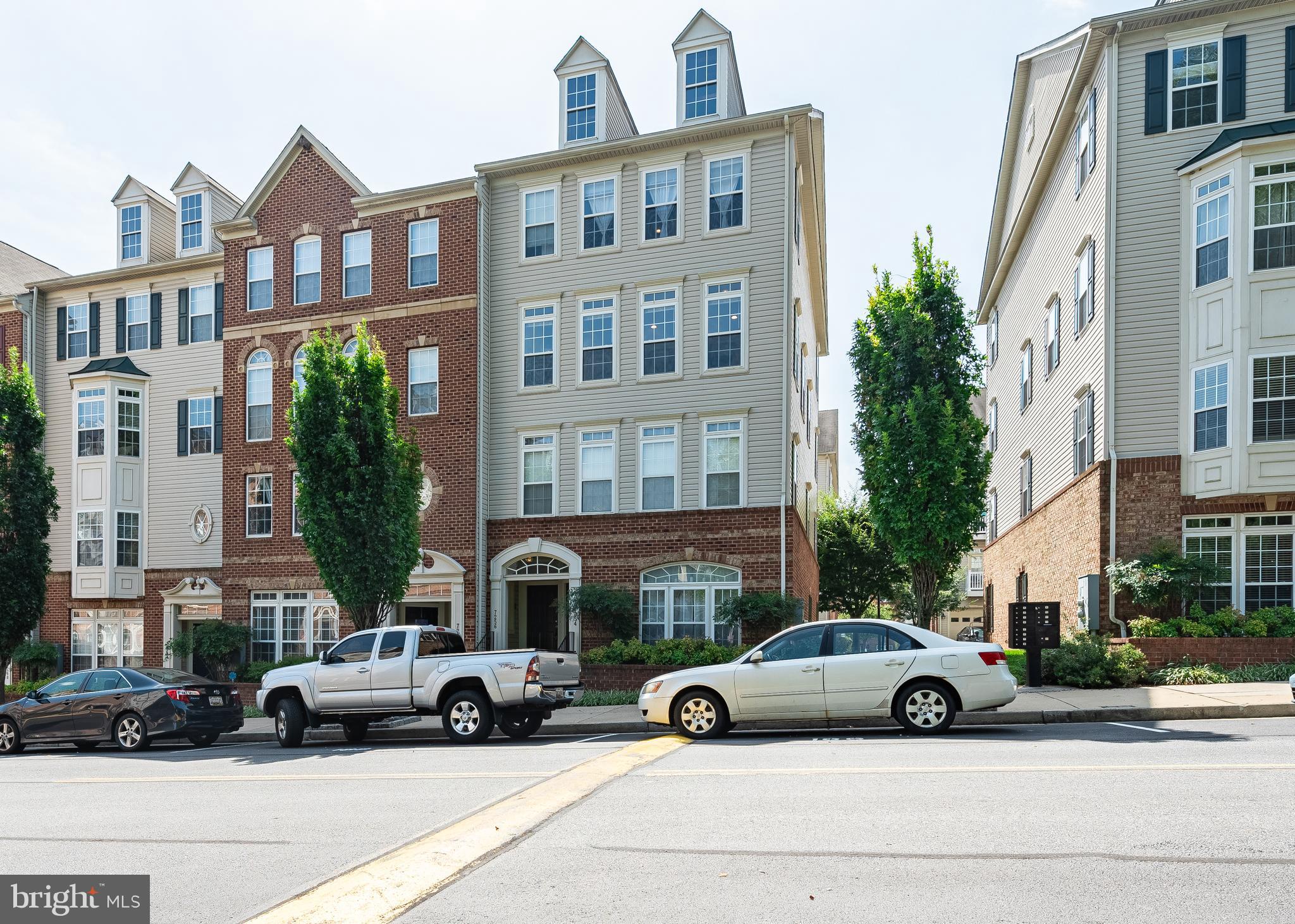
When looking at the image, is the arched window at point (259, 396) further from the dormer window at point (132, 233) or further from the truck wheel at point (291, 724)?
the truck wheel at point (291, 724)

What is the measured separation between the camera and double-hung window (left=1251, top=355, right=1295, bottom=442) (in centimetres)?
1858

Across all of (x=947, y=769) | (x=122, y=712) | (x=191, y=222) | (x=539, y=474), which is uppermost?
(x=191, y=222)

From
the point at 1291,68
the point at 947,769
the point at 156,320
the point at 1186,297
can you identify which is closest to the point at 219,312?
the point at 156,320

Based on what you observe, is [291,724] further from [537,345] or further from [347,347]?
[347,347]

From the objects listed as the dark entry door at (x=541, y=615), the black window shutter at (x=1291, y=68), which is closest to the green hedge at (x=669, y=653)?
the dark entry door at (x=541, y=615)

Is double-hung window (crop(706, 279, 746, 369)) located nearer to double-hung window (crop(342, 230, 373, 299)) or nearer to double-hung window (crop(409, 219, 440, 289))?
double-hung window (crop(409, 219, 440, 289))

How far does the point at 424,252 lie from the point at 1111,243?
15581 mm

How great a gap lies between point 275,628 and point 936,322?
17824 millimetres

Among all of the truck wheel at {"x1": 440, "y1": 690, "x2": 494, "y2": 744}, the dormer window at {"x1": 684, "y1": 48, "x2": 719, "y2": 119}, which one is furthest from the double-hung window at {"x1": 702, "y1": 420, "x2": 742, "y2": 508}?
the truck wheel at {"x1": 440, "y1": 690, "x2": 494, "y2": 744}

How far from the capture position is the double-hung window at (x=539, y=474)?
2473 cm

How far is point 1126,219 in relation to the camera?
67.5 feet

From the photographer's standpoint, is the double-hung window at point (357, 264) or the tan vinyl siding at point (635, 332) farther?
the double-hung window at point (357, 264)

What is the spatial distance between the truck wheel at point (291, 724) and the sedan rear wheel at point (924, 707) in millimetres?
8864

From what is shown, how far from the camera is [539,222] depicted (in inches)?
996
